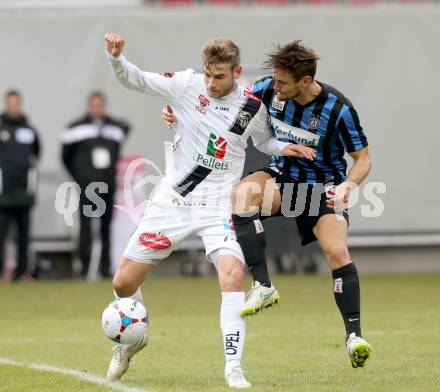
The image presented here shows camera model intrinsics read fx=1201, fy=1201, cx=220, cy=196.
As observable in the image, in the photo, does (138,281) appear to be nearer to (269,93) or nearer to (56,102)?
(269,93)

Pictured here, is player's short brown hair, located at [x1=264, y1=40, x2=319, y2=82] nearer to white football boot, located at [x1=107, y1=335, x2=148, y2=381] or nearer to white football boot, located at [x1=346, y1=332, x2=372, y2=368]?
white football boot, located at [x1=346, y1=332, x2=372, y2=368]

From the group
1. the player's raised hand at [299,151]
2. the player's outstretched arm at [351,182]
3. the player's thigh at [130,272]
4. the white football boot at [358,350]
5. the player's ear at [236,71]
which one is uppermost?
the player's ear at [236,71]

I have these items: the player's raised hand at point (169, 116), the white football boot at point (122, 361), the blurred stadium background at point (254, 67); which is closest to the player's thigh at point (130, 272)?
the white football boot at point (122, 361)

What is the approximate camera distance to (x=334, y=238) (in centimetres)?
816

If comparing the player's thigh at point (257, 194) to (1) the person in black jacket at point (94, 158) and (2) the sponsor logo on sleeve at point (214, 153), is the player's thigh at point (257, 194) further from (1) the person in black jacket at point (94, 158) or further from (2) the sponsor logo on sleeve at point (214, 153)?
(1) the person in black jacket at point (94, 158)

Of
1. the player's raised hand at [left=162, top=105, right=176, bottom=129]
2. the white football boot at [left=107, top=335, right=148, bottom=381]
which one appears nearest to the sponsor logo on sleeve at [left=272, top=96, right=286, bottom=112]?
the player's raised hand at [left=162, top=105, right=176, bottom=129]

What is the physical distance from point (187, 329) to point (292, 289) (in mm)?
4318

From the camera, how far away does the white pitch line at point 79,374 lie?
300 inches

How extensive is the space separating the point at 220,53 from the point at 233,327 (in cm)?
175

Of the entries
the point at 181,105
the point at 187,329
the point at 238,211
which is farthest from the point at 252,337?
the point at 181,105

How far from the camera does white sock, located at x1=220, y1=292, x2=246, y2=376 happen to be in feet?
24.8

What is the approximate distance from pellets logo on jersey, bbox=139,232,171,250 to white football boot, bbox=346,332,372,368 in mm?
1379

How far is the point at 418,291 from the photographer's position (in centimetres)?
1518

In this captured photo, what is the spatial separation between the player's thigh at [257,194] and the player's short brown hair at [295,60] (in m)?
0.86
